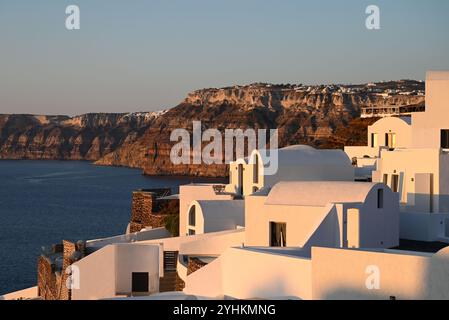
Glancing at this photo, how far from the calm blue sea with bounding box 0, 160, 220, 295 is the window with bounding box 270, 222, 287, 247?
718 inches

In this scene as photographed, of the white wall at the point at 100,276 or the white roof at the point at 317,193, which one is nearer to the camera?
the white roof at the point at 317,193

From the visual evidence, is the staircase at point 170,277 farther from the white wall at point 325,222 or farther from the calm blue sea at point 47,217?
the calm blue sea at point 47,217

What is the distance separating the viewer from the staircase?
22.1 metres

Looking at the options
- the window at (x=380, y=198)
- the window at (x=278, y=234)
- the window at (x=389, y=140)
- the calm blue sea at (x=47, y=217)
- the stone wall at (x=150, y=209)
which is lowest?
the calm blue sea at (x=47, y=217)

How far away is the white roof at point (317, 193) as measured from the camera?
19.1 meters

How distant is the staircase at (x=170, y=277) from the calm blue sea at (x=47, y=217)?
13557 millimetres

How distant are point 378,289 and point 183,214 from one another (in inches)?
650

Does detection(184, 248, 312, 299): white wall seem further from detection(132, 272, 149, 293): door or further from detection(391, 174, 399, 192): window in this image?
detection(391, 174, 399, 192): window

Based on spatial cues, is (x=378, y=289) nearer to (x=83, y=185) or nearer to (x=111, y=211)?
(x=111, y=211)

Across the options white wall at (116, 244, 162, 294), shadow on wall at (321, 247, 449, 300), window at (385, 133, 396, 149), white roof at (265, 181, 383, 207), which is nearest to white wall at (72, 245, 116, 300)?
white wall at (116, 244, 162, 294)

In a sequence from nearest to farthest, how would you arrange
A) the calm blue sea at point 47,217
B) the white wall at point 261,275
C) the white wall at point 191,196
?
the white wall at point 261,275, the white wall at point 191,196, the calm blue sea at point 47,217

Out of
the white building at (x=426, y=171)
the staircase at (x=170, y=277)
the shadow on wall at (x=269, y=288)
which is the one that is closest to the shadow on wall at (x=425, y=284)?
the shadow on wall at (x=269, y=288)

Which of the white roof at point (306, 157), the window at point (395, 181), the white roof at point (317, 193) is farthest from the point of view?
the white roof at point (306, 157)
